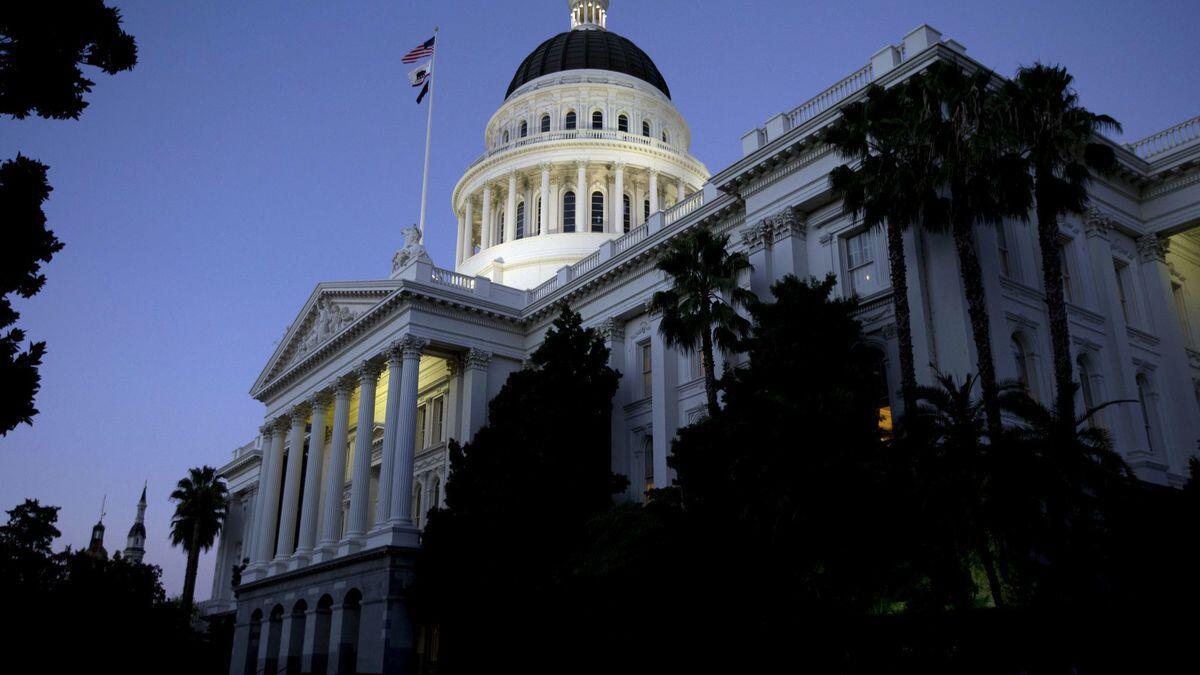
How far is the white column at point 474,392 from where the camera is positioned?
130ft

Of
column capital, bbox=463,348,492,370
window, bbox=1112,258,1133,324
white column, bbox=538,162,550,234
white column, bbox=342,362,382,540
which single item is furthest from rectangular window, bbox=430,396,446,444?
window, bbox=1112,258,1133,324

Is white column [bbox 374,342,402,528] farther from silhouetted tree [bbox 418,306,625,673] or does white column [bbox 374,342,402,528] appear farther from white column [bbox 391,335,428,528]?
silhouetted tree [bbox 418,306,625,673]

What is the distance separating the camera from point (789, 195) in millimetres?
29312

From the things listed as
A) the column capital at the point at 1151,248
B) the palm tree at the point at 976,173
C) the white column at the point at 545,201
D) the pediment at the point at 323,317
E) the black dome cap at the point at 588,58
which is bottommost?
the palm tree at the point at 976,173

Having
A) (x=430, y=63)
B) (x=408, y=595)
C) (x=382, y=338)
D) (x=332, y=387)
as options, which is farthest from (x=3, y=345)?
(x=430, y=63)

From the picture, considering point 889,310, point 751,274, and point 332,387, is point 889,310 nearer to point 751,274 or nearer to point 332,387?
point 751,274

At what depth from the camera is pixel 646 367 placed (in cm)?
3641

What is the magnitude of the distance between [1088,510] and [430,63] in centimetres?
3995

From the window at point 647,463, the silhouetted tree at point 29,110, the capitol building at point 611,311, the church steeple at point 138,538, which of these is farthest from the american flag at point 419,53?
the church steeple at point 138,538

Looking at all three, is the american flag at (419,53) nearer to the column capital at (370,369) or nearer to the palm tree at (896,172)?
the column capital at (370,369)

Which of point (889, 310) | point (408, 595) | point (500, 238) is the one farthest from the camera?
point (500, 238)

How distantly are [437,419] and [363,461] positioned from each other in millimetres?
5326

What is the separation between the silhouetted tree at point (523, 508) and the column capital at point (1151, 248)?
1746 cm

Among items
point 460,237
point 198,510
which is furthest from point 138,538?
point 460,237
